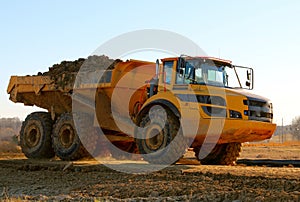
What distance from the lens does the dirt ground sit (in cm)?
827

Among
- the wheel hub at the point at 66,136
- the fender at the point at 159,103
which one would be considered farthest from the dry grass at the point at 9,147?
the fender at the point at 159,103

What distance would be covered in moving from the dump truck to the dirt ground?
1445mm

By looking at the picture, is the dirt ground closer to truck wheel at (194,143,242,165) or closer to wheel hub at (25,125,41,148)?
truck wheel at (194,143,242,165)

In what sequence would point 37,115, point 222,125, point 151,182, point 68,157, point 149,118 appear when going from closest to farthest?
point 151,182
point 222,125
point 149,118
point 68,157
point 37,115

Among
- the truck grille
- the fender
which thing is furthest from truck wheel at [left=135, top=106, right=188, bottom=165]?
the truck grille

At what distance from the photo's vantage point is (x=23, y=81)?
1812 centimetres

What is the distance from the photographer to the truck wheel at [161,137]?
12961mm

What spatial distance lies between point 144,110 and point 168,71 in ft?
4.27

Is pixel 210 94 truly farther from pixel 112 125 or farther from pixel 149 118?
pixel 112 125

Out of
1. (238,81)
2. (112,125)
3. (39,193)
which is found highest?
(238,81)

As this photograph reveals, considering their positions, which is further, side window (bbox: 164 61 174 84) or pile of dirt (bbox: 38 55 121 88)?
pile of dirt (bbox: 38 55 121 88)

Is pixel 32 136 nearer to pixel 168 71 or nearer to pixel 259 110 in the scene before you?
pixel 168 71

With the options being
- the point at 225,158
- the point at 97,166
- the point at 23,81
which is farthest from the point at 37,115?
the point at 225,158

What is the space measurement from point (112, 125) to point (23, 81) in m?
4.44
